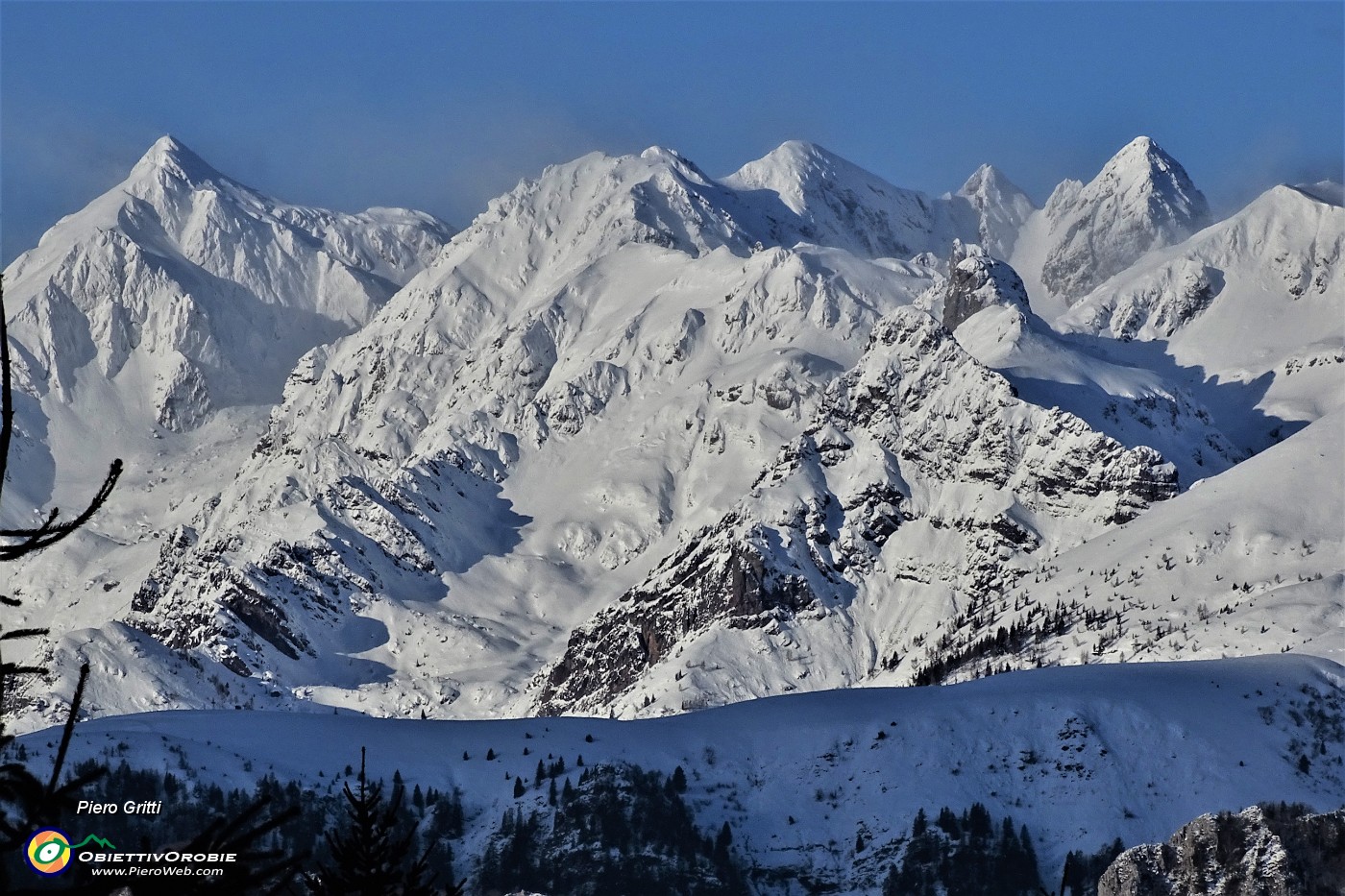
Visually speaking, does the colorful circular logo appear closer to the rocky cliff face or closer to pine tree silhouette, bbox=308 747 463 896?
pine tree silhouette, bbox=308 747 463 896

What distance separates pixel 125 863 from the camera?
97.5 ft

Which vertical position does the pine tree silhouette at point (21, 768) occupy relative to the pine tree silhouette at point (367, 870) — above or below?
below

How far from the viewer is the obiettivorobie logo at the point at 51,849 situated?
3089 cm

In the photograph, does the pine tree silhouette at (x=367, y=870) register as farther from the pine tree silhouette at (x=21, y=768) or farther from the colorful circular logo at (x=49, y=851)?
the pine tree silhouette at (x=21, y=768)

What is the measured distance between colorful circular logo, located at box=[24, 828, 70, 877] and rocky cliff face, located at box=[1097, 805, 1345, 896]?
13531cm

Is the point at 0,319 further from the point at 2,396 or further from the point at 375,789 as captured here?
the point at 375,789

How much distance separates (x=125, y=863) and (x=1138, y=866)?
142 m

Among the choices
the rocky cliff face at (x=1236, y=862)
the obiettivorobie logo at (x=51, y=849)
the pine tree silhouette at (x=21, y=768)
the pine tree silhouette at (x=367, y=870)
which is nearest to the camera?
the pine tree silhouette at (x=21, y=768)

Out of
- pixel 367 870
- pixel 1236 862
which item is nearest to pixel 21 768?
pixel 367 870

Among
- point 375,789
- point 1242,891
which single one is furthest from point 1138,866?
point 375,789

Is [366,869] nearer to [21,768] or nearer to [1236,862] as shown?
[21,768]

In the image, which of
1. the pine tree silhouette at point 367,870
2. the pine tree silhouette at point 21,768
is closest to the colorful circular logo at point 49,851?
the pine tree silhouette at point 21,768

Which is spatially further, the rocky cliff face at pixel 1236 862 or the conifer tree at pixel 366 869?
the rocky cliff face at pixel 1236 862

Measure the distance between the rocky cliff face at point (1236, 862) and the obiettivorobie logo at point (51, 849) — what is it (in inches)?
5327
